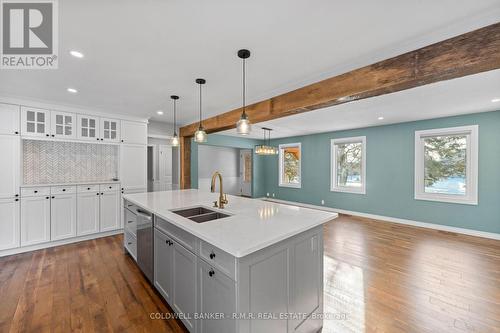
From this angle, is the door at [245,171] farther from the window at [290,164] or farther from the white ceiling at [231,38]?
Result: the white ceiling at [231,38]

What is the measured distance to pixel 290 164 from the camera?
768cm

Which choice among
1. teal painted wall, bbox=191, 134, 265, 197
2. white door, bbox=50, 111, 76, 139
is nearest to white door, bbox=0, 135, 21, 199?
white door, bbox=50, 111, 76, 139

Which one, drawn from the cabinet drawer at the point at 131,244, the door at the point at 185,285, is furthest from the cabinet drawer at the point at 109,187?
the door at the point at 185,285

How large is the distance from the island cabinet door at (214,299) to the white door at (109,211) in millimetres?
3498

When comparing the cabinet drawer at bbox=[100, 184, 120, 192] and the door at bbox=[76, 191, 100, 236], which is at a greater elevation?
the cabinet drawer at bbox=[100, 184, 120, 192]

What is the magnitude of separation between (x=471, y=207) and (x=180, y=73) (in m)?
5.82

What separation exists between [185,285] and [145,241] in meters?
1.03

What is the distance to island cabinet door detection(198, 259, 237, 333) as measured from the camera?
128cm

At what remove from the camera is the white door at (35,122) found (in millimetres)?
3363

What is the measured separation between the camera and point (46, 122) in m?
3.55

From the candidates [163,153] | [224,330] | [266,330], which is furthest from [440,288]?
[163,153]

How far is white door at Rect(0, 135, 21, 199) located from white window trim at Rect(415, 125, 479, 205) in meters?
7.63

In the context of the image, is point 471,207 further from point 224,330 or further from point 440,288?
point 224,330

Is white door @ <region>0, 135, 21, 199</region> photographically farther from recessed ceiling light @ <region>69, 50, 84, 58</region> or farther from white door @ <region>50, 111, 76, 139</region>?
recessed ceiling light @ <region>69, 50, 84, 58</region>
